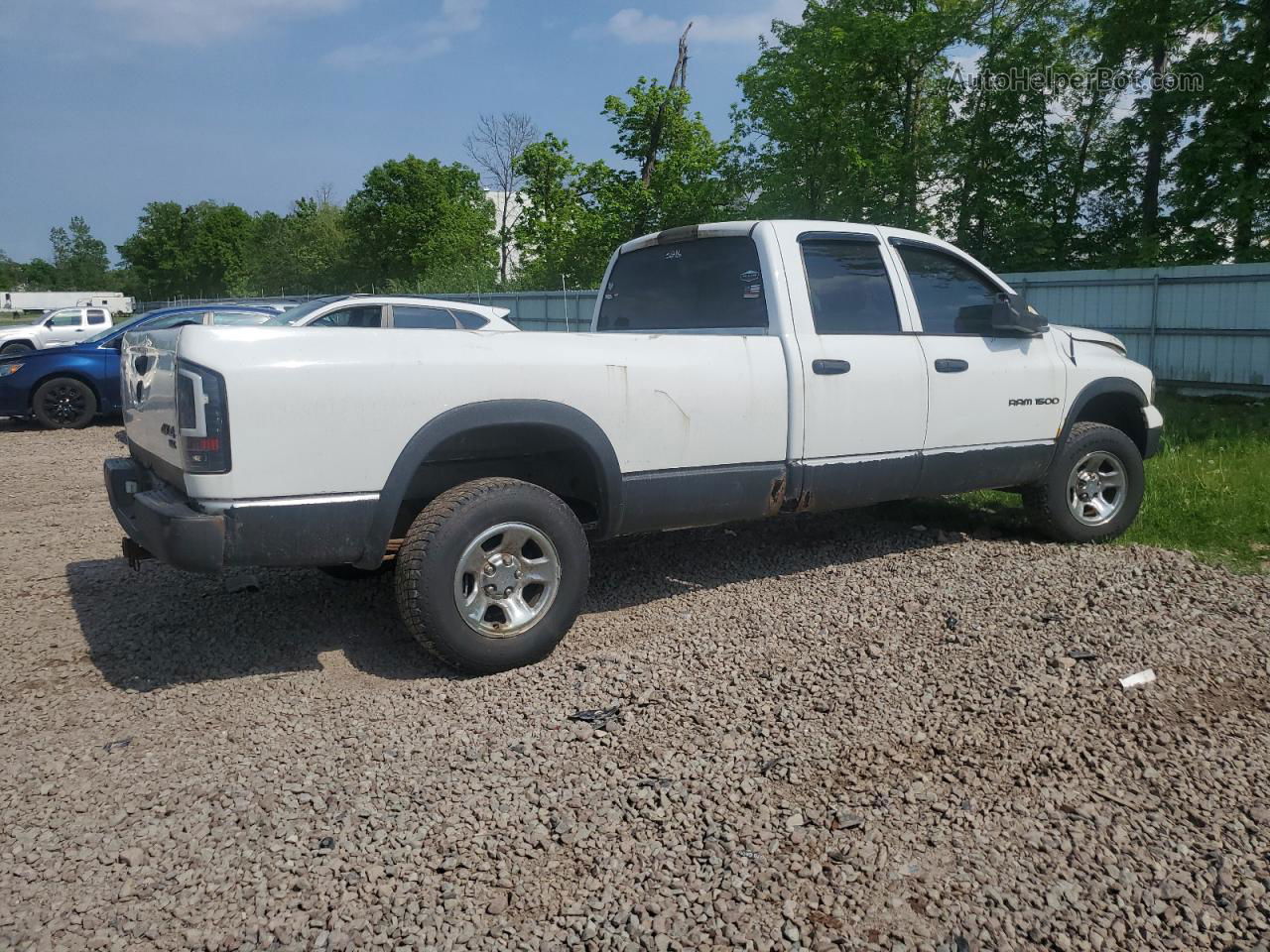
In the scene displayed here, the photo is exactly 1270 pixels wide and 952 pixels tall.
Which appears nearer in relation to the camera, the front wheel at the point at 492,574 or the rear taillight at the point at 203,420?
the rear taillight at the point at 203,420

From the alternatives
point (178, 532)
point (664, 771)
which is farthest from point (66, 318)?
point (664, 771)

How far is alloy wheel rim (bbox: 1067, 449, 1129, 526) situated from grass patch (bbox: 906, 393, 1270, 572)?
236 mm

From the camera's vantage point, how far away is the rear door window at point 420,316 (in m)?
11.3

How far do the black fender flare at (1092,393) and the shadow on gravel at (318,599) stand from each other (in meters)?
1.05

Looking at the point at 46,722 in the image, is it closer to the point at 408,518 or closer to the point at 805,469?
the point at 408,518

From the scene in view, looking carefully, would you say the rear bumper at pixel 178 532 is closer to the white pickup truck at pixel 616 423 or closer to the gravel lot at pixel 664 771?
the white pickup truck at pixel 616 423

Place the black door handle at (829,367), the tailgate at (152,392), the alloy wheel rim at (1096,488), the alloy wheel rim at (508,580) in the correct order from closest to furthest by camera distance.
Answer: the tailgate at (152,392)
the alloy wheel rim at (508,580)
the black door handle at (829,367)
the alloy wheel rim at (1096,488)

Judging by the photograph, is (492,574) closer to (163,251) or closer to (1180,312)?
(1180,312)

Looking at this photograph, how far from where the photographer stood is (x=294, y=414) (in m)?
3.79

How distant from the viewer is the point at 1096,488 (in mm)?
6473

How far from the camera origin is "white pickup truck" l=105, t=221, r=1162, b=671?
151 inches

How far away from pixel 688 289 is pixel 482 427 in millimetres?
2006

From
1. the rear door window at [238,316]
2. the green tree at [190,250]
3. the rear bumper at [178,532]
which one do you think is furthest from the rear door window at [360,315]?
the green tree at [190,250]

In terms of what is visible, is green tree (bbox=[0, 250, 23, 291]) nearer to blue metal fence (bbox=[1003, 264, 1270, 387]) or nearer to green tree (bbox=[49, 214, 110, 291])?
green tree (bbox=[49, 214, 110, 291])
